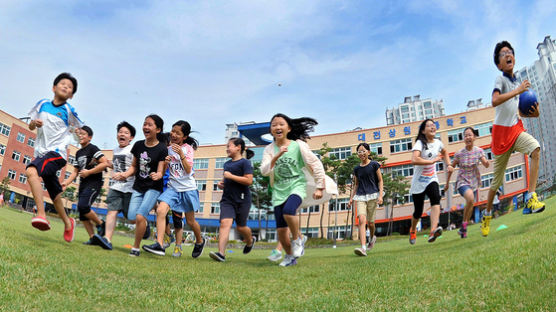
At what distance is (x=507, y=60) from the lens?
5398 millimetres

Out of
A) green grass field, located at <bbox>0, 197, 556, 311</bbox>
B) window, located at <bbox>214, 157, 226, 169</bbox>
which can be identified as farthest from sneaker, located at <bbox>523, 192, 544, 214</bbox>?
window, located at <bbox>214, 157, 226, 169</bbox>

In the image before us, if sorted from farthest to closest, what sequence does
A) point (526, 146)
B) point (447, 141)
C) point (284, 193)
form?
point (447, 141) < point (284, 193) < point (526, 146)

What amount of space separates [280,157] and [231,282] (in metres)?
2.31

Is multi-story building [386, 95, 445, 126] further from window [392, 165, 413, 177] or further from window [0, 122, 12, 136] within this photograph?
window [0, 122, 12, 136]

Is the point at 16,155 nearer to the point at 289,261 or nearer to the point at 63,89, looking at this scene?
the point at 63,89

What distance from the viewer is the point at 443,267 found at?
12.4 ft

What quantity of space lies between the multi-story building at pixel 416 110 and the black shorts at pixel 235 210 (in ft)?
445

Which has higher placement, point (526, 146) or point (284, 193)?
point (526, 146)

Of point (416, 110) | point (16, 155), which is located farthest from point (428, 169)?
point (416, 110)

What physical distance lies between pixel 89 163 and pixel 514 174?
4255 centimetres

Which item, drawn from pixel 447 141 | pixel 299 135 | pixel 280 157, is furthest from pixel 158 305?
pixel 447 141

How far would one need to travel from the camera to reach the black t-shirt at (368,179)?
772 cm

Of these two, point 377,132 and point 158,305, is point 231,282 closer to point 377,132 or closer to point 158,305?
point 158,305

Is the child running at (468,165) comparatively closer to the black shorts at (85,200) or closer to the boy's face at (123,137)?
the boy's face at (123,137)
